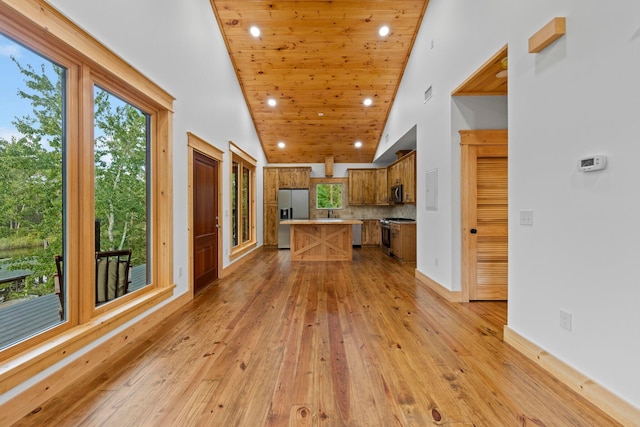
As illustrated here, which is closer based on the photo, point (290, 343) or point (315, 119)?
point (290, 343)

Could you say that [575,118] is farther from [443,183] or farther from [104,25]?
[104,25]

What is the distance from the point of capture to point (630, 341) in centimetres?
151

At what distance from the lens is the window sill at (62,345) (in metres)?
1.54

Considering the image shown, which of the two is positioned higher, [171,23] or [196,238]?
[171,23]

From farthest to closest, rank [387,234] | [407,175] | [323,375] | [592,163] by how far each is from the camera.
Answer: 1. [387,234]
2. [407,175]
3. [323,375]
4. [592,163]

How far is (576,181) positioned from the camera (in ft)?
5.98

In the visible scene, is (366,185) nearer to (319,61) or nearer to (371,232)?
(371,232)

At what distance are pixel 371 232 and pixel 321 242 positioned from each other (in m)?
2.64

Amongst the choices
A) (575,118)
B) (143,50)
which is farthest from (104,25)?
(575,118)

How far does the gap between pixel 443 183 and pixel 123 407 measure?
378 centimetres

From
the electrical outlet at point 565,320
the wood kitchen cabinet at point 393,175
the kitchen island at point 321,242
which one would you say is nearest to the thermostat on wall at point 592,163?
the electrical outlet at point 565,320

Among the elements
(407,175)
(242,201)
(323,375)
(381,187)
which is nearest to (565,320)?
(323,375)

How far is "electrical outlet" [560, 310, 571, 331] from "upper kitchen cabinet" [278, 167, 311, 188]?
6934mm

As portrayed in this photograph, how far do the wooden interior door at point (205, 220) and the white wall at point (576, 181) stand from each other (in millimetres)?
3674
